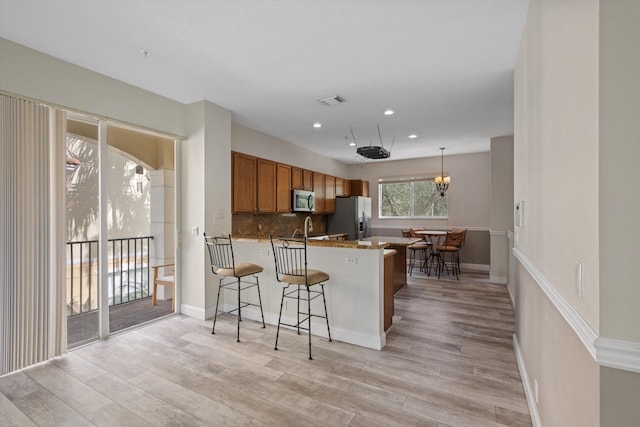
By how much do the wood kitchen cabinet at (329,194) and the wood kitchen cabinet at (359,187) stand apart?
0.92m

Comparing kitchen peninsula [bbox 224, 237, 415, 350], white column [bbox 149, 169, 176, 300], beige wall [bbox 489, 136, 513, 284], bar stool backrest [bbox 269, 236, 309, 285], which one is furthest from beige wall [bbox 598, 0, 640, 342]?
beige wall [bbox 489, 136, 513, 284]

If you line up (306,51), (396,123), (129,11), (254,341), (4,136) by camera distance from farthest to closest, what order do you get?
1. (396,123)
2. (254,341)
3. (306,51)
4. (4,136)
5. (129,11)

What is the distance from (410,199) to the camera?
7738 millimetres

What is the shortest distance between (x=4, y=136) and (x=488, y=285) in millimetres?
6694

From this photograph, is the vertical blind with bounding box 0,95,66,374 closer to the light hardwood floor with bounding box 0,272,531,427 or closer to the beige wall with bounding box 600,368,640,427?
the light hardwood floor with bounding box 0,272,531,427

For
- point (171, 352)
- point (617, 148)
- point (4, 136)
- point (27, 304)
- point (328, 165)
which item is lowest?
point (171, 352)

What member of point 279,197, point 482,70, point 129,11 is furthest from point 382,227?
point 129,11

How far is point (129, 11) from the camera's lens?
209 centimetres

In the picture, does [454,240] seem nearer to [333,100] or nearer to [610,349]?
[333,100]

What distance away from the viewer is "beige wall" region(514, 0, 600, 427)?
98 centimetres

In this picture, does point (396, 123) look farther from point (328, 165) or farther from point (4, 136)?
point (4, 136)

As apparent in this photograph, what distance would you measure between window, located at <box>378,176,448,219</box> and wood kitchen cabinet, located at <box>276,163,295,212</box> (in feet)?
10.9

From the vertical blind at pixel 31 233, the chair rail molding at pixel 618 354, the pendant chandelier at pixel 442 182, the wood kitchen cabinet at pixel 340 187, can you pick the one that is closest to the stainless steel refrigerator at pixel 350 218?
the wood kitchen cabinet at pixel 340 187

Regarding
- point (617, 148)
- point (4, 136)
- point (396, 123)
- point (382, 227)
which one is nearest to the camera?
point (617, 148)
